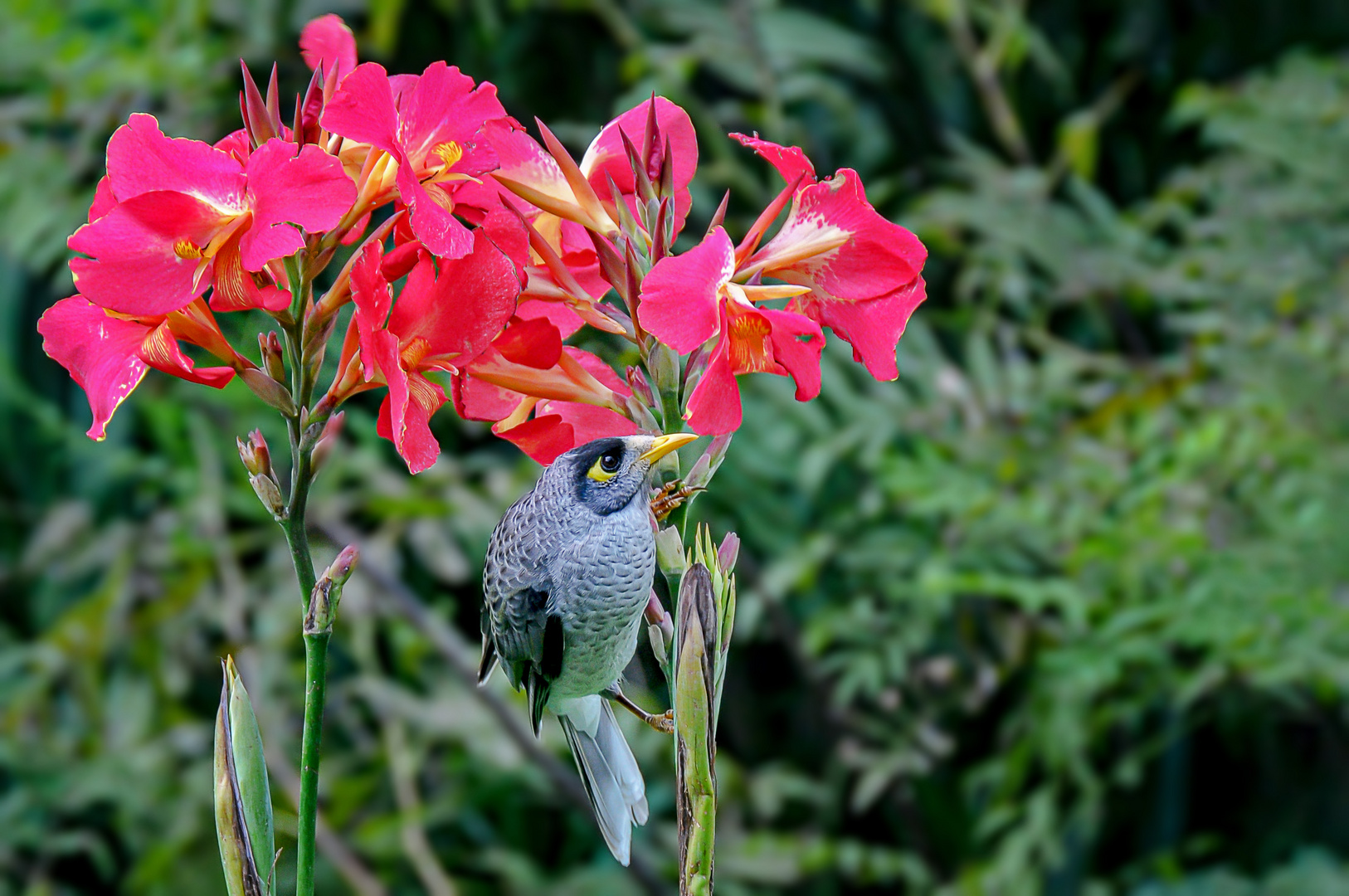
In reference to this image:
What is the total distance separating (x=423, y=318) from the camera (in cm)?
36

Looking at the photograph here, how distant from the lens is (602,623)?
40 cm

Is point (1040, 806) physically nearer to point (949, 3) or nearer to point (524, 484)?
point (524, 484)

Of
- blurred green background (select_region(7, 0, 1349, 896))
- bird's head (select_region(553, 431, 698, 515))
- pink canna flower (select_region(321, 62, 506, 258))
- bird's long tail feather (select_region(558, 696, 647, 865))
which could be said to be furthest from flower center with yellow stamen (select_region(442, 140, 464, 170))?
blurred green background (select_region(7, 0, 1349, 896))

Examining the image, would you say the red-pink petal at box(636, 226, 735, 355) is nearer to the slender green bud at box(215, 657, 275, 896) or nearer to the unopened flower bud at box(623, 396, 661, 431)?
the unopened flower bud at box(623, 396, 661, 431)

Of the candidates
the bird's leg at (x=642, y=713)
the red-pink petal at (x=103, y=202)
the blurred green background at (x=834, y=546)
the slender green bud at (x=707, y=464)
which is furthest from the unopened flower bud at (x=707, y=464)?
the blurred green background at (x=834, y=546)

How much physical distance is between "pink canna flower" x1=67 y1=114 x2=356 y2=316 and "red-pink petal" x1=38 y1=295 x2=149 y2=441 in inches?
1.2

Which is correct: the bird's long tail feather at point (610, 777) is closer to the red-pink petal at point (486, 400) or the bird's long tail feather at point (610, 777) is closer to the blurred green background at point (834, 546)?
the red-pink petal at point (486, 400)

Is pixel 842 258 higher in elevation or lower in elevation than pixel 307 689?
higher

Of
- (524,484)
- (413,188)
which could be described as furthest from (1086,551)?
(413,188)

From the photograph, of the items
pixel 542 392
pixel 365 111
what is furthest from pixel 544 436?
pixel 365 111

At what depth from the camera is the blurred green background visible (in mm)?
1457

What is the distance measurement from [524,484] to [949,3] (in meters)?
0.92

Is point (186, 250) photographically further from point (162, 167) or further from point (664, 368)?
point (664, 368)

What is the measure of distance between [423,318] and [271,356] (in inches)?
1.8
